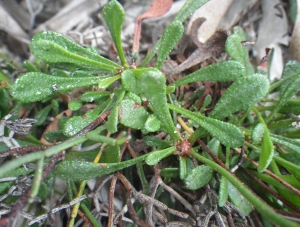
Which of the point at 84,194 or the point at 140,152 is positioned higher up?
the point at 140,152

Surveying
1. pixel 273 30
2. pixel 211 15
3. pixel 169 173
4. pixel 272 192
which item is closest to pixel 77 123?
pixel 169 173

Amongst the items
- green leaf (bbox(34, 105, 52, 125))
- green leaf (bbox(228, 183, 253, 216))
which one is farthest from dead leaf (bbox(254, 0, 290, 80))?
green leaf (bbox(34, 105, 52, 125))

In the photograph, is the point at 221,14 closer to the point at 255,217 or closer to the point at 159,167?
the point at 159,167

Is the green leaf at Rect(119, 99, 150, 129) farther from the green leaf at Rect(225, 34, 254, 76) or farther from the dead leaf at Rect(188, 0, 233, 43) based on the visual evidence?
the dead leaf at Rect(188, 0, 233, 43)

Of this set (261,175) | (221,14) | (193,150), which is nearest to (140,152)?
(193,150)

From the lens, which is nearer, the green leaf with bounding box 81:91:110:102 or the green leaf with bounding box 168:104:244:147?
the green leaf with bounding box 168:104:244:147

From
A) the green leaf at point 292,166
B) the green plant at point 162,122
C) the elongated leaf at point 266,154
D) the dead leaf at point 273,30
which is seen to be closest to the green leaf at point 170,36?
the green plant at point 162,122
